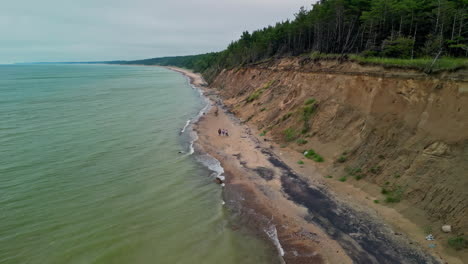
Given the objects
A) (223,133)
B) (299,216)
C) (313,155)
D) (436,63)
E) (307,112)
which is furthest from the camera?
(223,133)

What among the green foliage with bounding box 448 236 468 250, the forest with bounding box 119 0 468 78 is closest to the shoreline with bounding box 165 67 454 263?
the green foliage with bounding box 448 236 468 250

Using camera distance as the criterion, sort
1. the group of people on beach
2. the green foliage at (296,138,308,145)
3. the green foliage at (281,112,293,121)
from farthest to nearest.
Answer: the group of people on beach → the green foliage at (281,112,293,121) → the green foliage at (296,138,308,145)

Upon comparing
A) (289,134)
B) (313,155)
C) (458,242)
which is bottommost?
(458,242)

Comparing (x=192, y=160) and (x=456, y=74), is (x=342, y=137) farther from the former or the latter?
(x=192, y=160)

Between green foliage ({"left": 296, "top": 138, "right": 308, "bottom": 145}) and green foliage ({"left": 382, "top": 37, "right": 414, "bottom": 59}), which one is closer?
green foliage ({"left": 296, "top": 138, "right": 308, "bottom": 145})

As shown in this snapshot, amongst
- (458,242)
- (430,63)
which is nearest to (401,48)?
(430,63)

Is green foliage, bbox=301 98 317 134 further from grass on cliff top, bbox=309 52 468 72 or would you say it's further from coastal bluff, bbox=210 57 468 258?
grass on cliff top, bbox=309 52 468 72

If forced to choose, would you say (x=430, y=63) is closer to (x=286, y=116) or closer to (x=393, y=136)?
(x=393, y=136)
